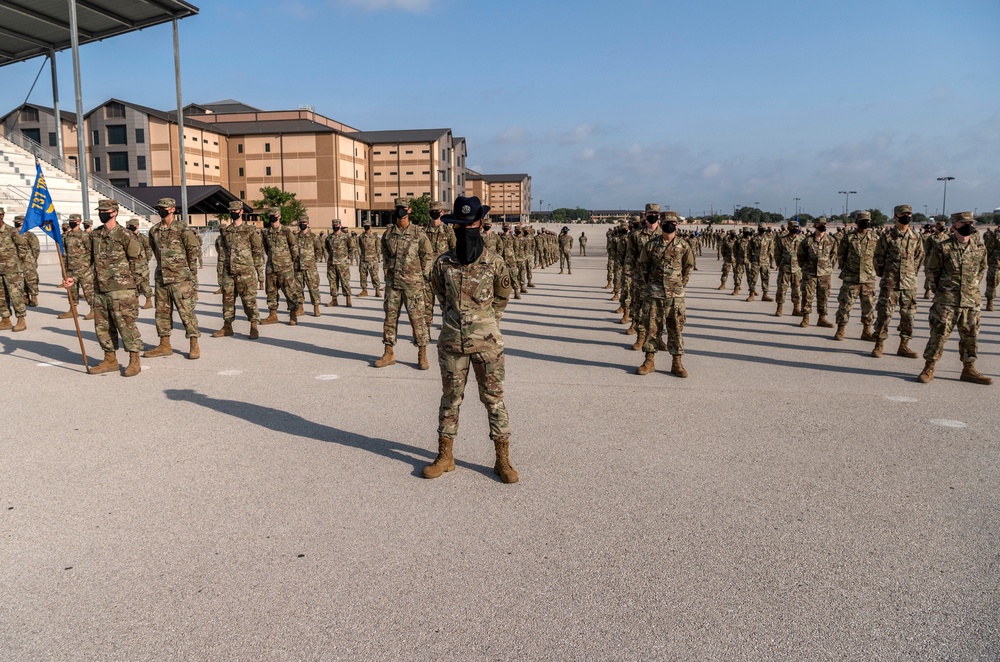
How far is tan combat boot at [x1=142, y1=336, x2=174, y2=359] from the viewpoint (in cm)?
922

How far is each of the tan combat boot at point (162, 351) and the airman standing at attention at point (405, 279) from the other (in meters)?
3.10

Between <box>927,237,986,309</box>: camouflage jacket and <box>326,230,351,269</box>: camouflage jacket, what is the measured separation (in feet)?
37.3

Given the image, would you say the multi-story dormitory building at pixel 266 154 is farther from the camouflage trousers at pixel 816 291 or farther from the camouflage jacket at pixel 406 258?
the camouflage trousers at pixel 816 291

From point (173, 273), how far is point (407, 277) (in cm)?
325

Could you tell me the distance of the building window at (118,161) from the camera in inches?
2522

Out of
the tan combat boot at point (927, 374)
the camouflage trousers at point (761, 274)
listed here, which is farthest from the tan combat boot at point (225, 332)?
the camouflage trousers at point (761, 274)

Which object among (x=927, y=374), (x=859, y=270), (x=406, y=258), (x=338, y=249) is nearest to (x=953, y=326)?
(x=927, y=374)

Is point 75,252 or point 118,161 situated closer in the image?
point 75,252

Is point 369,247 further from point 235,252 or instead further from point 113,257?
point 113,257

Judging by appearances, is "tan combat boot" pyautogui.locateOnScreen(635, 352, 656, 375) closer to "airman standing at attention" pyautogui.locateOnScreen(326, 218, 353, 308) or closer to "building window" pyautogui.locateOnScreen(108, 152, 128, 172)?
"airman standing at attention" pyautogui.locateOnScreen(326, 218, 353, 308)

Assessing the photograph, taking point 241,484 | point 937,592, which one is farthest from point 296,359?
point 937,592

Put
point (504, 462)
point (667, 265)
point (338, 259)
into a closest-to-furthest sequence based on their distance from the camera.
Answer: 1. point (504, 462)
2. point (667, 265)
3. point (338, 259)

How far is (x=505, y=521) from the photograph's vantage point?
161 inches

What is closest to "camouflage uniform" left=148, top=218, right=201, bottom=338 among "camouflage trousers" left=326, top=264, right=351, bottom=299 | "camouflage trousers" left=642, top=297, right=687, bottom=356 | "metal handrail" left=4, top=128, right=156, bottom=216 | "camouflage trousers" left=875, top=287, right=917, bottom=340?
"camouflage trousers" left=642, top=297, right=687, bottom=356
